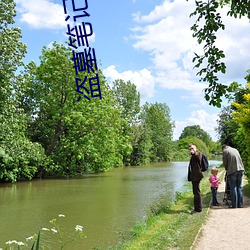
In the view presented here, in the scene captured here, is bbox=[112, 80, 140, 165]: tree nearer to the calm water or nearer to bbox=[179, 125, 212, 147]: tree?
the calm water

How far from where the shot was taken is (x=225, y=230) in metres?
7.48

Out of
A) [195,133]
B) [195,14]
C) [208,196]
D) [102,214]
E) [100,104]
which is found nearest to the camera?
[195,14]

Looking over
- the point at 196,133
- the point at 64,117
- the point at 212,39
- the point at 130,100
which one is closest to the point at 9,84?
the point at 64,117

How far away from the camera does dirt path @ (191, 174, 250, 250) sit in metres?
6.43

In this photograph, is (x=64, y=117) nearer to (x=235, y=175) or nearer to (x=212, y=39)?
(x=235, y=175)

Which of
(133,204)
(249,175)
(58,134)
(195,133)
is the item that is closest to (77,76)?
(58,134)

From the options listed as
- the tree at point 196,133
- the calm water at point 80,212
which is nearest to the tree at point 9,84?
the calm water at point 80,212

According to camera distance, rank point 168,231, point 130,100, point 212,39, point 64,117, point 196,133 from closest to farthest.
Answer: point 212,39 < point 168,231 < point 64,117 < point 130,100 < point 196,133

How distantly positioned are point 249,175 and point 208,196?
1655mm

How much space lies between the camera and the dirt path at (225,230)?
21.1 feet

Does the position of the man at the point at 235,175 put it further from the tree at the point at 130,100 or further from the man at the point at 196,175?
the tree at the point at 130,100

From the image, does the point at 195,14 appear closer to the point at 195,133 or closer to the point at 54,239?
the point at 54,239

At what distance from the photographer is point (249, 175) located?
12164mm

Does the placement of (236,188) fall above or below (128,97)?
below
